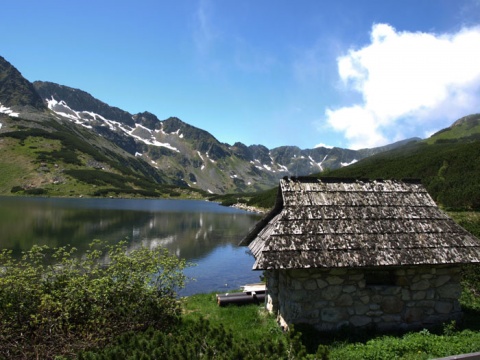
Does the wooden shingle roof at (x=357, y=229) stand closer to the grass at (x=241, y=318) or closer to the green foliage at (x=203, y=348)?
the grass at (x=241, y=318)

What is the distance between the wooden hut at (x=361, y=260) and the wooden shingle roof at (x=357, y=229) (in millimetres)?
40

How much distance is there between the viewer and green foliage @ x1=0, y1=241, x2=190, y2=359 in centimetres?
1034

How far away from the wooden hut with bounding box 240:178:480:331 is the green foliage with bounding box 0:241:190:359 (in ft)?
15.4

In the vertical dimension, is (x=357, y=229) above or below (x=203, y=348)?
above

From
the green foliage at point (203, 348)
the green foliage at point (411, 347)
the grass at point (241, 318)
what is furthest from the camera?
the grass at point (241, 318)

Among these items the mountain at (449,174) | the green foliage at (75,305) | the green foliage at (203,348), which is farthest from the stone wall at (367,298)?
the mountain at (449,174)

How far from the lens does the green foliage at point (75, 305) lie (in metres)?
10.3

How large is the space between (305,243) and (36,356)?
929 centimetres

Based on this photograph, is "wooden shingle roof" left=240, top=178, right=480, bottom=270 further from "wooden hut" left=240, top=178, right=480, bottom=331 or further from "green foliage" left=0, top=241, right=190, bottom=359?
"green foliage" left=0, top=241, right=190, bottom=359

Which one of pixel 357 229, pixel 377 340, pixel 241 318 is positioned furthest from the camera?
pixel 241 318

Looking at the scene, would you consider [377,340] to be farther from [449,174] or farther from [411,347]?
[449,174]

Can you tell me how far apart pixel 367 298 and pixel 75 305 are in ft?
34.7

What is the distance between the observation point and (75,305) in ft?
37.4

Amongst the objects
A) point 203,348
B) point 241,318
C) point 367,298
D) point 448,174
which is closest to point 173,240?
point 241,318
